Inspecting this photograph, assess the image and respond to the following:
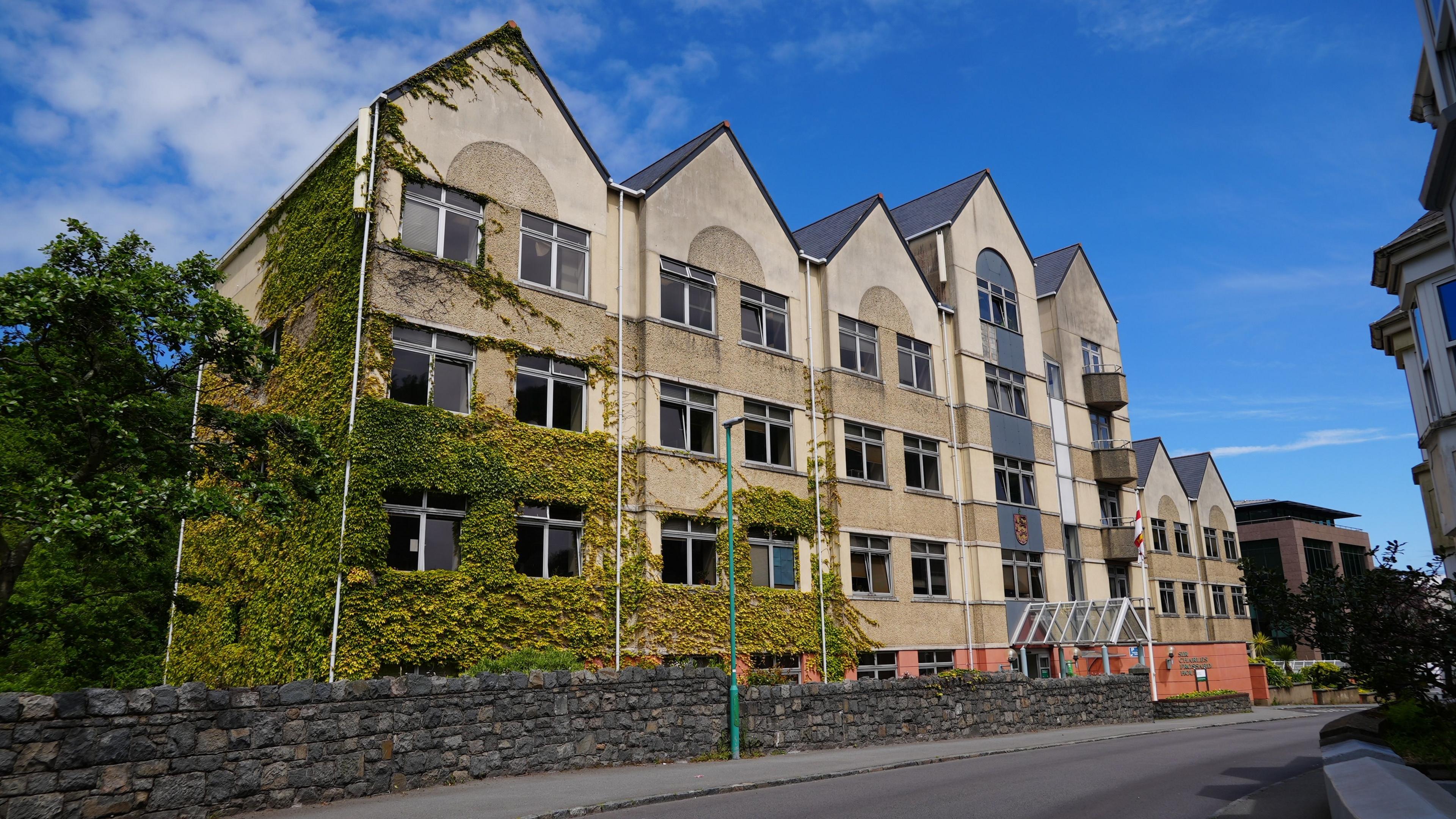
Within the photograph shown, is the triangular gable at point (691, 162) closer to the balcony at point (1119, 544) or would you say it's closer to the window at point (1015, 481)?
the window at point (1015, 481)

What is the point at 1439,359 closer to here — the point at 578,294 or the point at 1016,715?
the point at 1016,715

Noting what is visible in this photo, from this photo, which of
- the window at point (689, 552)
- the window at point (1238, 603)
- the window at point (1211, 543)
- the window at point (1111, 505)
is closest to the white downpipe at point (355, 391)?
the window at point (689, 552)

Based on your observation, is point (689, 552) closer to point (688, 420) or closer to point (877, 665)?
point (688, 420)

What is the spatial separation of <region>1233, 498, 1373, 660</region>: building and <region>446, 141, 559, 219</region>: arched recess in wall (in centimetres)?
5971

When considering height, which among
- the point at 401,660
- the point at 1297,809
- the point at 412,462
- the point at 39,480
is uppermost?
the point at 412,462

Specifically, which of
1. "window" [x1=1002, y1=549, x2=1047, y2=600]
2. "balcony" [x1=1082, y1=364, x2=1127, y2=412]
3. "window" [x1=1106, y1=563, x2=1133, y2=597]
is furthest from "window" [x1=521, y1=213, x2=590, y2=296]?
"window" [x1=1106, y1=563, x2=1133, y2=597]

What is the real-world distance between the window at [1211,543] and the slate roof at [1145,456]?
5.55 meters

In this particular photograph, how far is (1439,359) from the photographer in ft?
64.0

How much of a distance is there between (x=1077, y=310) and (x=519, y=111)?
2685 centimetres

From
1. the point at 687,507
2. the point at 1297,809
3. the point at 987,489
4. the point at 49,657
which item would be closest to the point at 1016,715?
the point at 987,489

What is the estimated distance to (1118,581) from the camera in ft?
133

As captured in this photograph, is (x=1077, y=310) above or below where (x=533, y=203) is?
above

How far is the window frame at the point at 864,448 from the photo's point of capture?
95.3ft

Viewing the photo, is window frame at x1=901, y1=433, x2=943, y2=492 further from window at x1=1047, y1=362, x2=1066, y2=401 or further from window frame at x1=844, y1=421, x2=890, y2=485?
window at x1=1047, y1=362, x2=1066, y2=401
